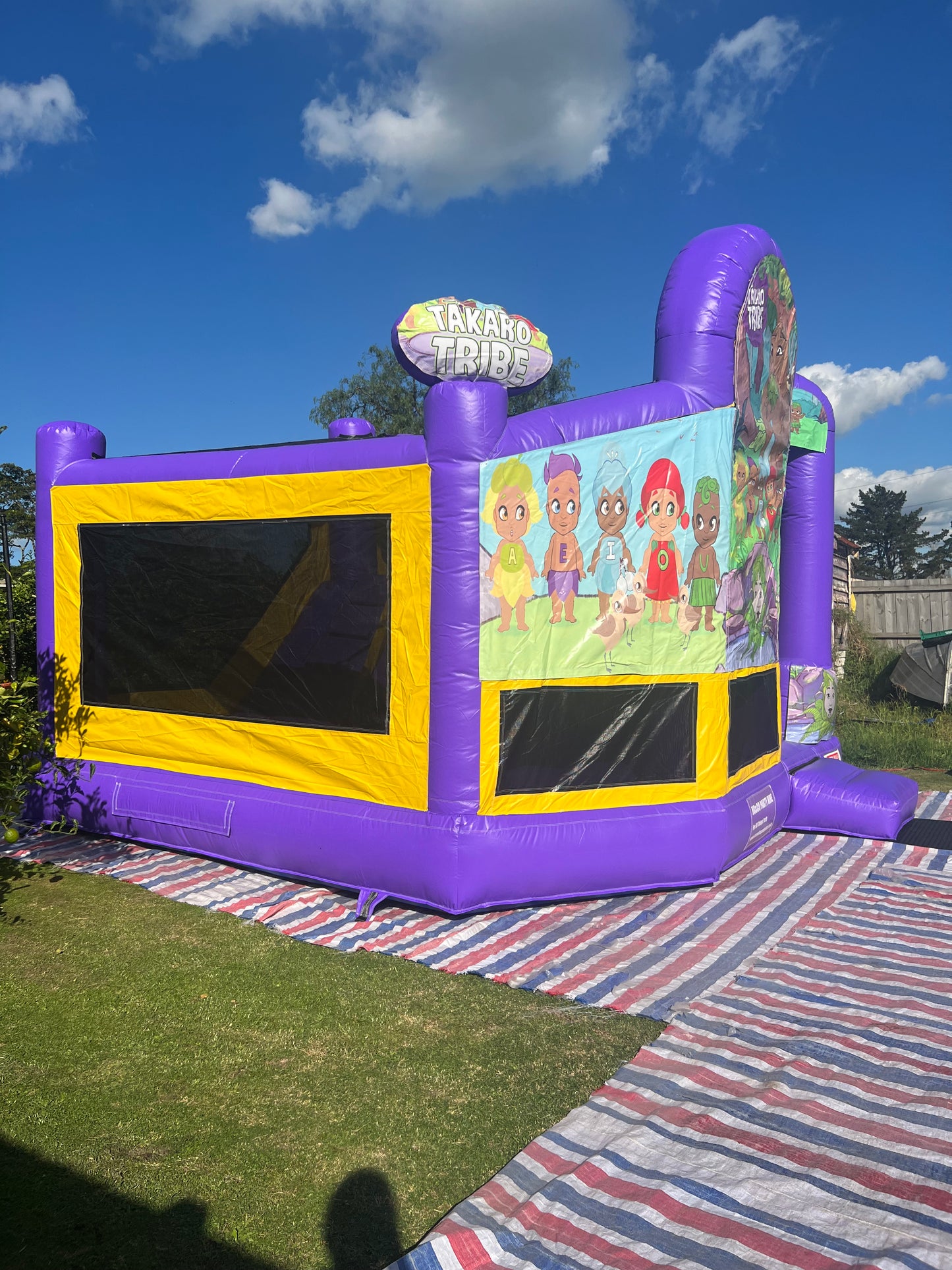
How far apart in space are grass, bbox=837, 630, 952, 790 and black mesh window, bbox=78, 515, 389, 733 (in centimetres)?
584

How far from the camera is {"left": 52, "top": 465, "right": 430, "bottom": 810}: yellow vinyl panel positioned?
475 cm

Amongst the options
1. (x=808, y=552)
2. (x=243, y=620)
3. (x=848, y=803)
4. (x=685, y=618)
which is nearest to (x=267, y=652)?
(x=243, y=620)

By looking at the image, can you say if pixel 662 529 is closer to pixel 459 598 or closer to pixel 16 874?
pixel 459 598

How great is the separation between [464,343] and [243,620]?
2178 mm

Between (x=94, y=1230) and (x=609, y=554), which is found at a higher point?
(x=609, y=554)

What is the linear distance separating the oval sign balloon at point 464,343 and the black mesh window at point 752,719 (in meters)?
2.43

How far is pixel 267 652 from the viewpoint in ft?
17.4

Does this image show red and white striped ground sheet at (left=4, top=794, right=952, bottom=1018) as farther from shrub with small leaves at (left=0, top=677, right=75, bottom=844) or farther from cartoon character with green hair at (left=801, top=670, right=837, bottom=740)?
cartoon character with green hair at (left=801, top=670, right=837, bottom=740)

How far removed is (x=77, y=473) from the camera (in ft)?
20.0

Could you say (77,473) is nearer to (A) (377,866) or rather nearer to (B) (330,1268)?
(A) (377,866)

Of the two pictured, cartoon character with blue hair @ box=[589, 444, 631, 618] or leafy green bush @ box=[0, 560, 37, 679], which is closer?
cartoon character with blue hair @ box=[589, 444, 631, 618]

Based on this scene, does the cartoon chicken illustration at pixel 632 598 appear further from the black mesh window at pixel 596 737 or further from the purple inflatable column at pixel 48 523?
the purple inflatable column at pixel 48 523

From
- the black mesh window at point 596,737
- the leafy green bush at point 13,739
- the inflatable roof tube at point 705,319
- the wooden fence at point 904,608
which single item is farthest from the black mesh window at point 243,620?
the wooden fence at point 904,608

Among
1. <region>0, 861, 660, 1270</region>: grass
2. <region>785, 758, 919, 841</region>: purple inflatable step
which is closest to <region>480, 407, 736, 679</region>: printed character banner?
<region>0, 861, 660, 1270</region>: grass
